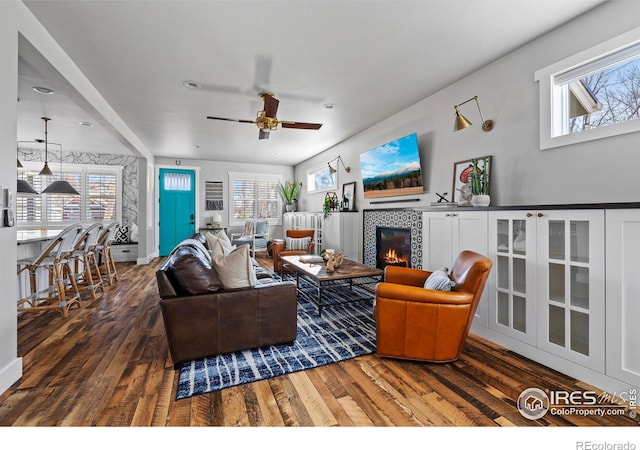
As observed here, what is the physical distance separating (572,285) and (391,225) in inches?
97.5

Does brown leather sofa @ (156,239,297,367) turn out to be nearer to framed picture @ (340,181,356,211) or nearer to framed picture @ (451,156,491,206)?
framed picture @ (451,156,491,206)

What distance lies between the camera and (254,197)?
822 cm

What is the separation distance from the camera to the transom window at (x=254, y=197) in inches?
316

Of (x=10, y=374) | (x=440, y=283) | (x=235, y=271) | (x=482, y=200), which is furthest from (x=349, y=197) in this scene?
(x=10, y=374)

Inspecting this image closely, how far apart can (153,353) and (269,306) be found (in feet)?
3.40

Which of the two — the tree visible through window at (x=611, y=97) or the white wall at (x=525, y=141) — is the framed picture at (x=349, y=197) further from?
the tree visible through window at (x=611, y=97)

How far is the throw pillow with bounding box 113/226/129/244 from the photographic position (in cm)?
682

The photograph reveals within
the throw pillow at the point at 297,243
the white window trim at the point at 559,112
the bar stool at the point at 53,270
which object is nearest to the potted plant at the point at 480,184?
the white window trim at the point at 559,112

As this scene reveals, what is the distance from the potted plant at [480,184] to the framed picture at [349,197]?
2.56 meters

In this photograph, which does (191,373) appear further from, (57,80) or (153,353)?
(57,80)

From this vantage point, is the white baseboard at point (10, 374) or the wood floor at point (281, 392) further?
the white baseboard at point (10, 374)

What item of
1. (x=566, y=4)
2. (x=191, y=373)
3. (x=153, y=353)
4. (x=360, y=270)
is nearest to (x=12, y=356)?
(x=153, y=353)

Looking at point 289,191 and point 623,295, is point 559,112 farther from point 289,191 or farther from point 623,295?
point 289,191

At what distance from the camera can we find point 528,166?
102 inches
